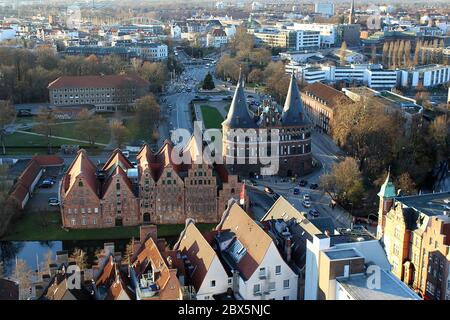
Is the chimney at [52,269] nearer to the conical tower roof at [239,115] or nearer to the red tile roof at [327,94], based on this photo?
the conical tower roof at [239,115]

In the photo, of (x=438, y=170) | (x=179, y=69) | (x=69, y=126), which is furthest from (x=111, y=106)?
(x=438, y=170)

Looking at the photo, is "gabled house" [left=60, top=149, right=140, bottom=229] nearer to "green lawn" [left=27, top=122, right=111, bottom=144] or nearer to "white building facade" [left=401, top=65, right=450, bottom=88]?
"green lawn" [left=27, top=122, right=111, bottom=144]

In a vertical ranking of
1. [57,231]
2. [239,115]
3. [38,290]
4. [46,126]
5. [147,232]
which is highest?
[239,115]

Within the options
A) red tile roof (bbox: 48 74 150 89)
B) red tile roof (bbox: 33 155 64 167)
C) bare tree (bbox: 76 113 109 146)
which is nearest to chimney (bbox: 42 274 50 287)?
red tile roof (bbox: 33 155 64 167)

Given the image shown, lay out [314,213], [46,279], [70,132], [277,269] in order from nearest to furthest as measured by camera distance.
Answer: [277,269] → [46,279] → [314,213] → [70,132]

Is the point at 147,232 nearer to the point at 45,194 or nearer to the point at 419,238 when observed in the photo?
the point at 419,238

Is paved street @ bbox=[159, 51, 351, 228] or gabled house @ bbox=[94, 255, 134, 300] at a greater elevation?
gabled house @ bbox=[94, 255, 134, 300]

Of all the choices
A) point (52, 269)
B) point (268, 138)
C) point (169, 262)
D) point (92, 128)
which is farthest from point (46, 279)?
point (92, 128)
